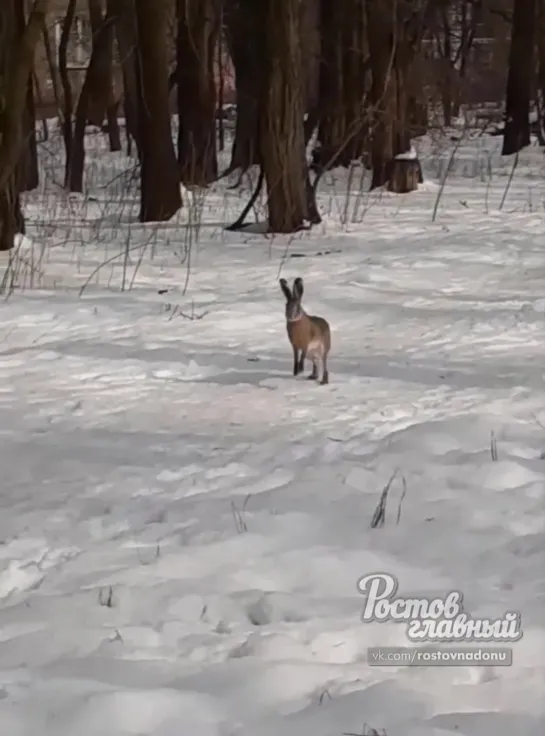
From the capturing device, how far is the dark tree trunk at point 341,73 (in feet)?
57.7

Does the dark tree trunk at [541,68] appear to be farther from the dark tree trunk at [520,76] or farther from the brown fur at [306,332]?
the brown fur at [306,332]

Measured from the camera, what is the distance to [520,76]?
19.0m

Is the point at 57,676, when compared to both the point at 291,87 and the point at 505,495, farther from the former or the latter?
the point at 291,87

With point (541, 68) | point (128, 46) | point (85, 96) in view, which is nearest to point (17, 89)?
point (85, 96)

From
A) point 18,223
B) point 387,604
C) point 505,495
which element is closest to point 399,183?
point 18,223

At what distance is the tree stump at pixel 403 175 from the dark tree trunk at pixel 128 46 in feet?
12.3

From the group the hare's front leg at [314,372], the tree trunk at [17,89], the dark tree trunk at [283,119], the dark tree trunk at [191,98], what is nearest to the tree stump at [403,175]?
the dark tree trunk at [191,98]

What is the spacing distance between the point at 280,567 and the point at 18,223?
767cm

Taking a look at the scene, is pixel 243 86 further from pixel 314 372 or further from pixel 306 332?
pixel 306 332

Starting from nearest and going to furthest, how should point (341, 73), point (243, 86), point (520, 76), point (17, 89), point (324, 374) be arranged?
point (324, 374), point (17, 89), point (243, 86), point (520, 76), point (341, 73)

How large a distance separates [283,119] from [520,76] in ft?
32.2

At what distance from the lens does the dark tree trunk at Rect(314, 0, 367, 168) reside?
1758 cm

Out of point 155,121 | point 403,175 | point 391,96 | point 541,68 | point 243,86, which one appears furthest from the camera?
point 541,68

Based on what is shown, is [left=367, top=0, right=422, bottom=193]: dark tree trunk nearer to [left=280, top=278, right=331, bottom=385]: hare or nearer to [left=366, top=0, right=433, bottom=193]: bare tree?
[left=366, top=0, right=433, bottom=193]: bare tree
